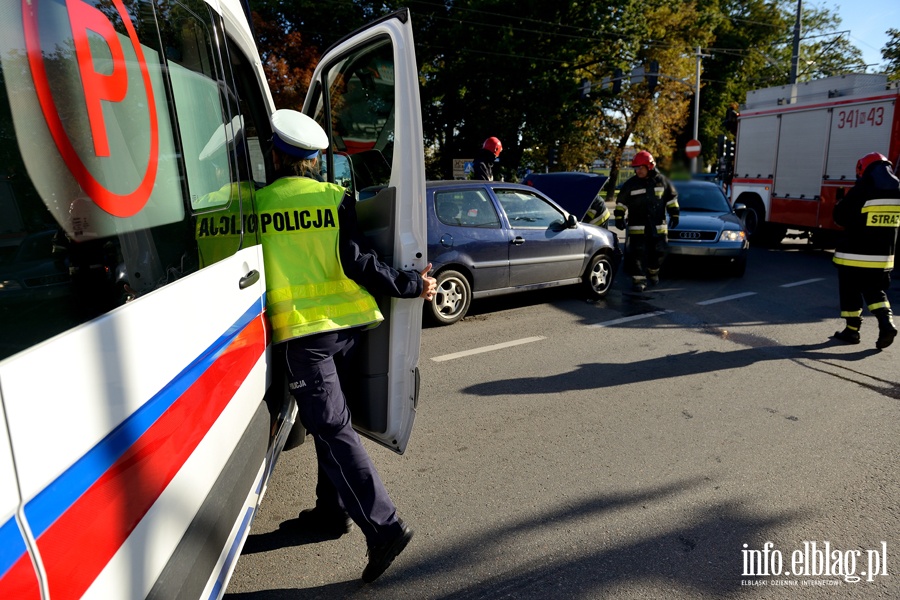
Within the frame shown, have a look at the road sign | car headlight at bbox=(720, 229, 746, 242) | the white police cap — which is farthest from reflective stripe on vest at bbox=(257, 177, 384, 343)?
car headlight at bbox=(720, 229, 746, 242)

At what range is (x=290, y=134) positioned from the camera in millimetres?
2500

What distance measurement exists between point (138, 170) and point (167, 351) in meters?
0.50

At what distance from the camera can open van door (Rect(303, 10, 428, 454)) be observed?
2711mm

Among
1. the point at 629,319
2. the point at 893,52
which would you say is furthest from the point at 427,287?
the point at 893,52

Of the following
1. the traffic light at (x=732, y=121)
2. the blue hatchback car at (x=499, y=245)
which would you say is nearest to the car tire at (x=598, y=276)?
the blue hatchback car at (x=499, y=245)

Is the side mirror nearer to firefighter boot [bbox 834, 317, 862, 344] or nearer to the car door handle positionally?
the car door handle

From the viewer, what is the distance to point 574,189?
1007 centimetres

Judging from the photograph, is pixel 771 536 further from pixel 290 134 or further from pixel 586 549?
pixel 290 134

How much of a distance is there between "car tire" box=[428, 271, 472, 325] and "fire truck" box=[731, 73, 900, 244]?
311 inches

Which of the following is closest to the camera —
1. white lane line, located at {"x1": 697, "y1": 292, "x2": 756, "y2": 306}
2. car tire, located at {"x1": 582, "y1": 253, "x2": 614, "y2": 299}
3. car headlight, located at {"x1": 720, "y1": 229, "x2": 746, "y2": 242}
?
white lane line, located at {"x1": 697, "y1": 292, "x2": 756, "y2": 306}

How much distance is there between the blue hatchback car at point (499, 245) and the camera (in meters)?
6.86

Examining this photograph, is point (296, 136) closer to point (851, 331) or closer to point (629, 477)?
point (629, 477)

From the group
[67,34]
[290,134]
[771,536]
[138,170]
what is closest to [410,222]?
[290,134]

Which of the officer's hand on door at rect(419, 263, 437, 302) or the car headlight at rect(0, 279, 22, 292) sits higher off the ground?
the car headlight at rect(0, 279, 22, 292)
